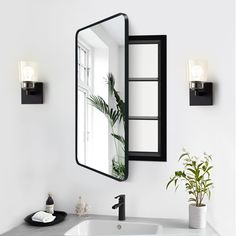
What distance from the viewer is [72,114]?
2340 mm

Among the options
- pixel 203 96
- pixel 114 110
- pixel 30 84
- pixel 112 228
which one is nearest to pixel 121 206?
pixel 112 228

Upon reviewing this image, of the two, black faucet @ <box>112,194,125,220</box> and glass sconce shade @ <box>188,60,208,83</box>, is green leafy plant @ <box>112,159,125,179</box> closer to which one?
black faucet @ <box>112,194,125,220</box>

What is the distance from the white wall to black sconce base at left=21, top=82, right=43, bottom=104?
0.04 metres

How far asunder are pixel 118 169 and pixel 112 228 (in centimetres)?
32

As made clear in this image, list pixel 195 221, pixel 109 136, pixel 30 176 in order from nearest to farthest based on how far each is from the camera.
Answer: pixel 195 221, pixel 109 136, pixel 30 176

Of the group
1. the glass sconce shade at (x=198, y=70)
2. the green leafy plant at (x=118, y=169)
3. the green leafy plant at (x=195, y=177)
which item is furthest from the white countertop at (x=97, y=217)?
the glass sconce shade at (x=198, y=70)

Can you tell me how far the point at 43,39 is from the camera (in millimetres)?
2357

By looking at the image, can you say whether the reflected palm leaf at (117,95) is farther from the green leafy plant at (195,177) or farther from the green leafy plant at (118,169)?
the green leafy plant at (195,177)

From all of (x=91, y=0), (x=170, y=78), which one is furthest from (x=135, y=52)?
(x=91, y=0)

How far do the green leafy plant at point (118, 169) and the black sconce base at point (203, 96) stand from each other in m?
0.52

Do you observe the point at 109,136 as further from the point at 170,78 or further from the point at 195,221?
the point at 195,221

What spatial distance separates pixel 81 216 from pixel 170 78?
3.01ft

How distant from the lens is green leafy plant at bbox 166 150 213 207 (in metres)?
2.04

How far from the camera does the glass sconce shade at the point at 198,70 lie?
82.8 inches
